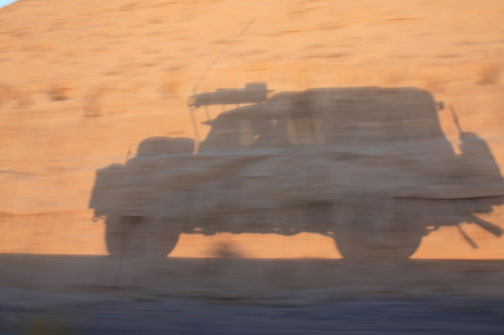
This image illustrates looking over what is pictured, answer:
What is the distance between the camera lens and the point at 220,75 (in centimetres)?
566

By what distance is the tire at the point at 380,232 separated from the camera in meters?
4.26

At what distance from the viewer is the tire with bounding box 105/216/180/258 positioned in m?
4.73

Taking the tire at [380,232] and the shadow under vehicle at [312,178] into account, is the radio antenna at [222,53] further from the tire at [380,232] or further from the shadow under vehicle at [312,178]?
the tire at [380,232]

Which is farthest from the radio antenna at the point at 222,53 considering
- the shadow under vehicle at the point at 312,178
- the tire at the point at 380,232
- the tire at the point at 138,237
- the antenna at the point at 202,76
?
the tire at the point at 380,232

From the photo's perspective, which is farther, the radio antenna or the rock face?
the radio antenna

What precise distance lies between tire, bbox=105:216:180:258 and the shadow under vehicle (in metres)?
0.01

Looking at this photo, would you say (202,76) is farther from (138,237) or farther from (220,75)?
(138,237)

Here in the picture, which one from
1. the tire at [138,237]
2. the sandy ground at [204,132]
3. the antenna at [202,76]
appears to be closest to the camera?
the sandy ground at [204,132]

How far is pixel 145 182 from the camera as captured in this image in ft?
16.5

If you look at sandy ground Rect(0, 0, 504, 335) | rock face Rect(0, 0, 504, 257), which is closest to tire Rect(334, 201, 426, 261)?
sandy ground Rect(0, 0, 504, 335)

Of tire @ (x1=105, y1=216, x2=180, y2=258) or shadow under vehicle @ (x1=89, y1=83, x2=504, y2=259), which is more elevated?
shadow under vehicle @ (x1=89, y1=83, x2=504, y2=259)

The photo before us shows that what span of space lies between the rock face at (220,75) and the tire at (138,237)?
1.88 feet

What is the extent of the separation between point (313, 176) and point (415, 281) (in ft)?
4.93

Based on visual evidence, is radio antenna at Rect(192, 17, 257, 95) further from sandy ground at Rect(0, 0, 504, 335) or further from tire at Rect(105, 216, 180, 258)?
tire at Rect(105, 216, 180, 258)
